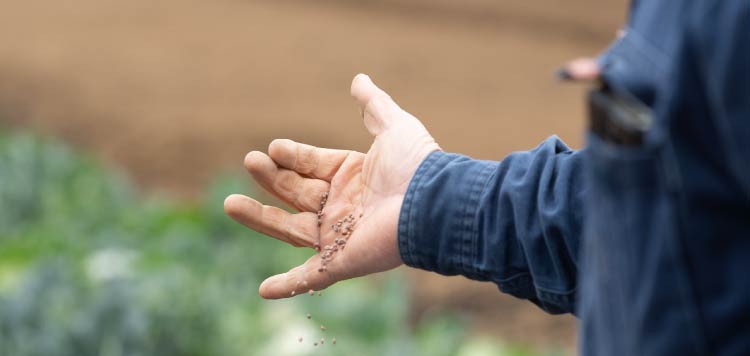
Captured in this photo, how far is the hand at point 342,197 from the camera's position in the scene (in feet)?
6.05

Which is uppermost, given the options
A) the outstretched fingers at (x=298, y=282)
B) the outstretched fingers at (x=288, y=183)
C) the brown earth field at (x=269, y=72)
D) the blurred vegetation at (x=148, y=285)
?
the outstretched fingers at (x=288, y=183)

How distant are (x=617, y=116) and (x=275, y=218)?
3.07 ft

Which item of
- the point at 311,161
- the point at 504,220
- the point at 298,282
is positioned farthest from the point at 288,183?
the point at 504,220

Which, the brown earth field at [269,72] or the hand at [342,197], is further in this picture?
the brown earth field at [269,72]

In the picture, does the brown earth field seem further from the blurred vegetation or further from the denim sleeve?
the denim sleeve

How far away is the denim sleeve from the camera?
5.44 ft

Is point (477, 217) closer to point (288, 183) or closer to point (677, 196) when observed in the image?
point (288, 183)

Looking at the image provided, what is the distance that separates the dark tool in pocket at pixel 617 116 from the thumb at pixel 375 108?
2.49 feet

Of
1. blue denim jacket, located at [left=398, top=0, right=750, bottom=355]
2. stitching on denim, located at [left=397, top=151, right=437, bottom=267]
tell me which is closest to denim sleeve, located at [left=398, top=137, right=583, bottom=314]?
stitching on denim, located at [left=397, top=151, right=437, bottom=267]

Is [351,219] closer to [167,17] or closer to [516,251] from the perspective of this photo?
[516,251]

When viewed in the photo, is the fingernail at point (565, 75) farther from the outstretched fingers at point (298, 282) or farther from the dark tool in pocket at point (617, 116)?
the outstretched fingers at point (298, 282)

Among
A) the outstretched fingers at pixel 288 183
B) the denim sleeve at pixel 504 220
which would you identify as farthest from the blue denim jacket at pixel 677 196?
the outstretched fingers at pixel 288 183

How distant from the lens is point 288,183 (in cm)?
202

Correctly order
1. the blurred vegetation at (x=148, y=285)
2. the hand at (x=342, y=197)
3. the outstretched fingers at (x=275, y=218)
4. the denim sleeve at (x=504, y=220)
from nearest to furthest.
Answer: the denim sleeve at (x=504, y=220) < the hand at (x=342, y=197) < the outstretched fingers at (x=275, y=218) < the blurred vegetation at (x=148, y=285)
